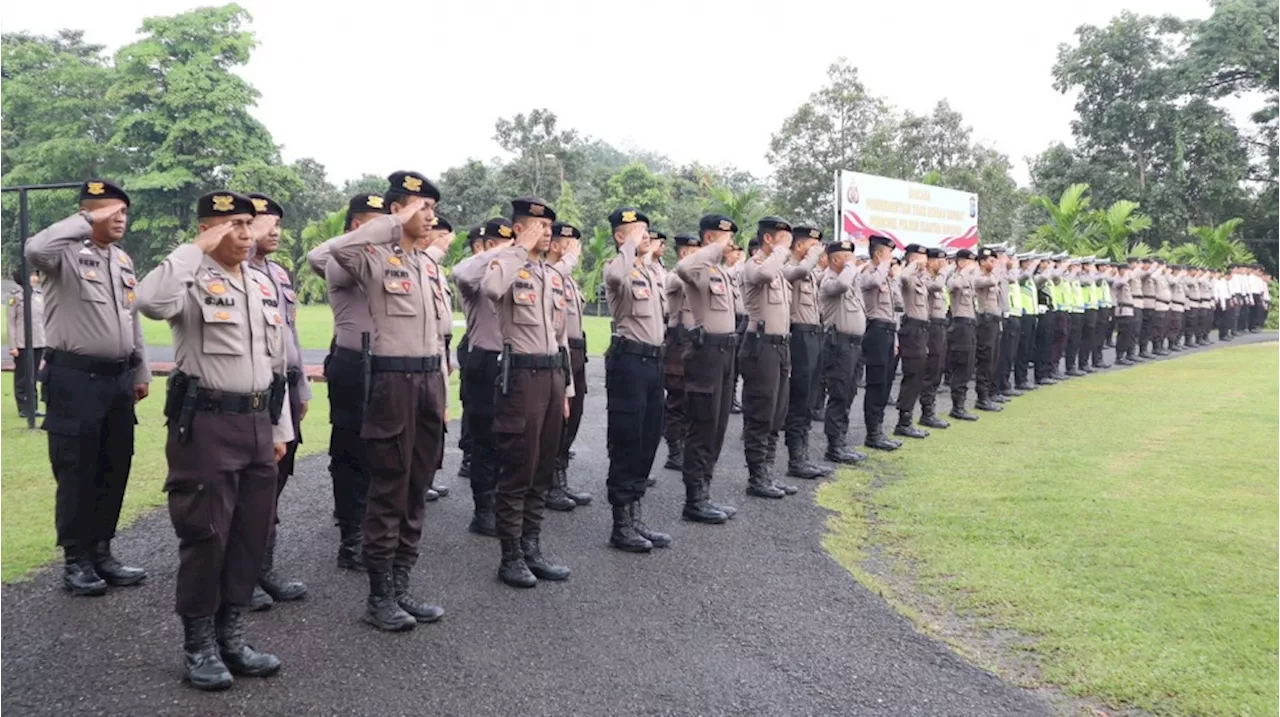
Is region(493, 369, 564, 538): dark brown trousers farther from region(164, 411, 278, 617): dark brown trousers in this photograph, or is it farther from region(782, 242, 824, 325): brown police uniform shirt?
region(782, 242, 824, 325): brown police uniform shirt

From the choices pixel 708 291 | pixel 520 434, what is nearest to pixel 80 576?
pixel 520 434

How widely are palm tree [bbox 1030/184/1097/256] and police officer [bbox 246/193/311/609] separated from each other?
71.0 feet

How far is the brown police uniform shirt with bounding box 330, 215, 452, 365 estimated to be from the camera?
4.09 meters

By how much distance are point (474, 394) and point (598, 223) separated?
1350 inches

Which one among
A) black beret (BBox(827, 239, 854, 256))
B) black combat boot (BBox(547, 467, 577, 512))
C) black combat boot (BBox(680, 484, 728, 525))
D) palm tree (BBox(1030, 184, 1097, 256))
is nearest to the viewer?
black combat boot (BBox(680, 484, 728, 525))

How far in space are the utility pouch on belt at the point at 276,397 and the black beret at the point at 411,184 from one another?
96 centimetres

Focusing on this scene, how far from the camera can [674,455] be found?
8172 mm

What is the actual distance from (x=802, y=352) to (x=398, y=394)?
4.38 metres

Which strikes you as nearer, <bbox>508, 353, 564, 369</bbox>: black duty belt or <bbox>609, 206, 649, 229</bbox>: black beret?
<bbox>508, 353, 564, 369</bbox>: black duty belt

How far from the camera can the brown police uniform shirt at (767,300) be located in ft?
22.7

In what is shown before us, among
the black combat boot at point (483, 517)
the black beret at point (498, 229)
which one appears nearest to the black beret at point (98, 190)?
the black beret at point (498, 229)

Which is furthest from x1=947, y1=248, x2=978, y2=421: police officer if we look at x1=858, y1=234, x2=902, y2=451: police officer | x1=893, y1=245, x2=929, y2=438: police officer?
x1=858, y1=234, x2=902, y2=451: police officer

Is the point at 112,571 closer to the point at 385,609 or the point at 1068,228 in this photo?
the point at 385,609

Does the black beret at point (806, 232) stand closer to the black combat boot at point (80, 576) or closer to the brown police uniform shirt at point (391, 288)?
the brown police uniform shirt at point (391, 288)
